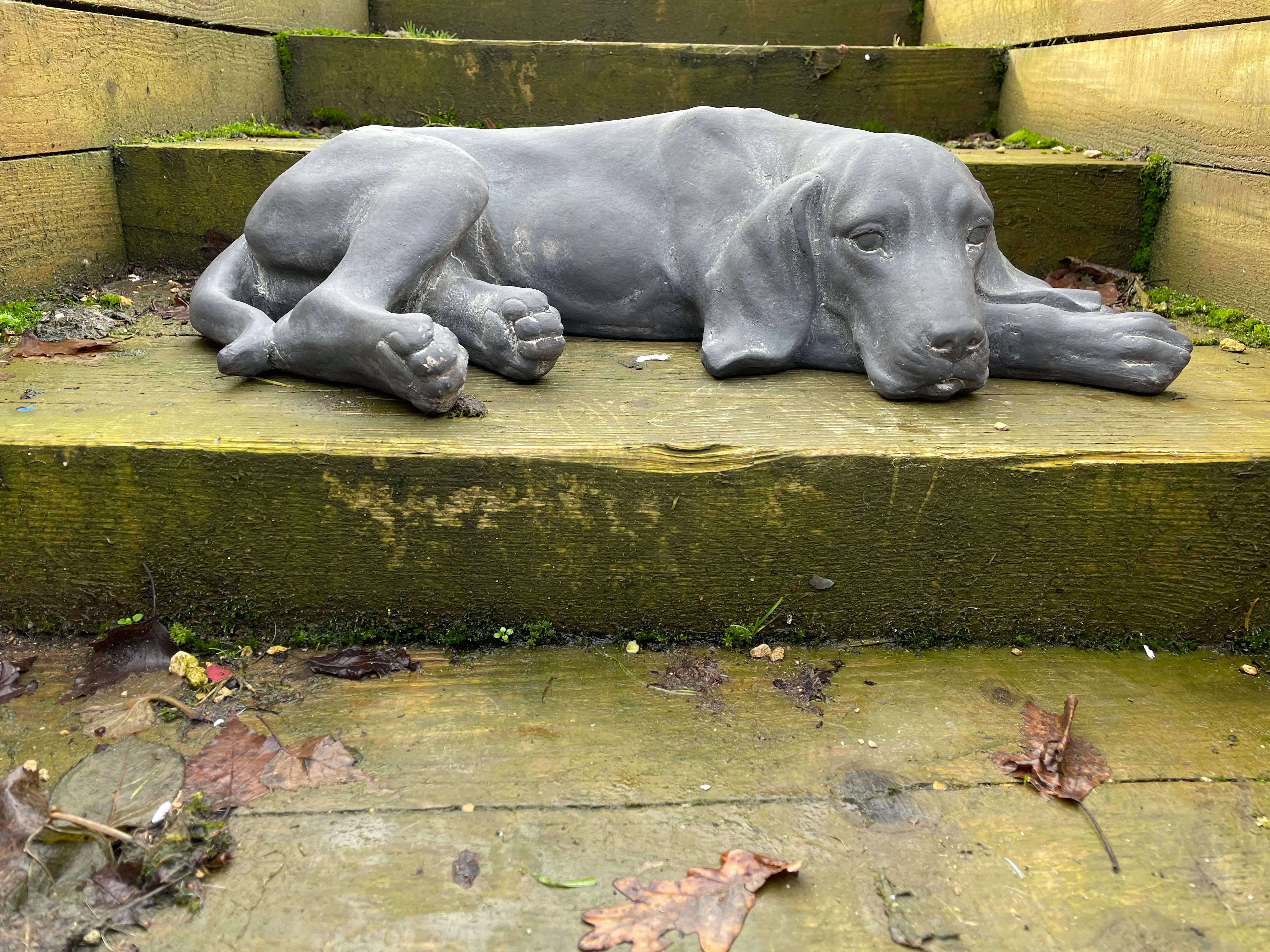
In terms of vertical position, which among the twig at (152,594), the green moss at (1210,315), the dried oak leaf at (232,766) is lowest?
the dried oak leaf at (232,766)

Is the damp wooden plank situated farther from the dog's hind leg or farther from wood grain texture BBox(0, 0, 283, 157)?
the dog's hind leg

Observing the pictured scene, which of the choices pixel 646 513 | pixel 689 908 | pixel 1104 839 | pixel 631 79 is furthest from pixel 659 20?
pixel 689 908

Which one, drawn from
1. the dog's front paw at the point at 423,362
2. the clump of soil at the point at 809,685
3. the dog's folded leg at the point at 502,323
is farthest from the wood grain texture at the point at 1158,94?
the dog's front paw at the point at 423,362

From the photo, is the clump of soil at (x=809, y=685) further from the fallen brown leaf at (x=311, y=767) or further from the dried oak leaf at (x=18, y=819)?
the dried oak leaf at (x=18, y=819)

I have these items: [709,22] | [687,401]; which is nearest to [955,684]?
[687,401]

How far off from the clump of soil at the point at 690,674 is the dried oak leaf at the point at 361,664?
58 centimetres

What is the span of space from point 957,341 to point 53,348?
2.49 metres

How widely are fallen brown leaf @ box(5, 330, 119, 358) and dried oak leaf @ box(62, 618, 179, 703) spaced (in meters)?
0.95

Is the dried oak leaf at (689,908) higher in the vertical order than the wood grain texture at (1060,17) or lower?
lower

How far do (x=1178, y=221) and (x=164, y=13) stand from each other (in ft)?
13.4

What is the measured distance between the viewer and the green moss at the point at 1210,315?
9.47 feet

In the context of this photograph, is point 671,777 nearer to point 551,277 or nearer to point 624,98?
point 551,277

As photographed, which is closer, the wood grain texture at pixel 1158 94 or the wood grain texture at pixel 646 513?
the wood grain texture at pixel 646 513

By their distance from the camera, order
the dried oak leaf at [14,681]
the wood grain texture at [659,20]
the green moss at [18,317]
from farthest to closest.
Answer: the wood grain texture at [659,20], the green moss at [18,317], the dried oak leaf at [14,681]
